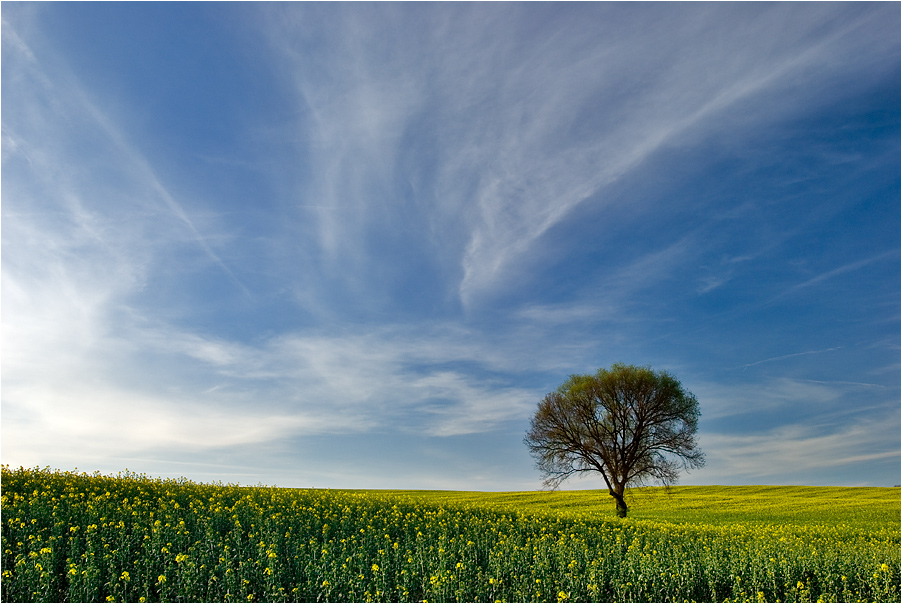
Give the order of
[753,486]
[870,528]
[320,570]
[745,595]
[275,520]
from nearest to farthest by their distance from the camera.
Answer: [320,570] < [745,595] < [275,520] < [870,528] < [753,486]

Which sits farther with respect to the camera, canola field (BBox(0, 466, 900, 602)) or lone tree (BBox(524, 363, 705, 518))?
lone tree (BBox(524, 363, 705, 518))

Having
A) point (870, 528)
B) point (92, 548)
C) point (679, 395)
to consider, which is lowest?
point (870, 528)

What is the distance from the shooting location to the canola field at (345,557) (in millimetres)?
9750

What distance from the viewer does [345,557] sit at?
1154 cm

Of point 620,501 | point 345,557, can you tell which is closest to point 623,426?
point 620,501

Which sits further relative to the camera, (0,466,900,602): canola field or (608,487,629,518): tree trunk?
(608,487,629,518): tree trunk

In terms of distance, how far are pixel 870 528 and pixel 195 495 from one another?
35.5m

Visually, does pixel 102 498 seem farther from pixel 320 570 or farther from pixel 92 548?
pixel 320 570

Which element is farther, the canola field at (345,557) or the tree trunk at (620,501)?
the tree trunk at (620,501)

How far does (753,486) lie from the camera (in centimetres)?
6594

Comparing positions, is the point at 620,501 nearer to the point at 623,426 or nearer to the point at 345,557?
the point at 623,426

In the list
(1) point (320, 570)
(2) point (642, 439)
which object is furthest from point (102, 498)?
(2) point (642, 439)

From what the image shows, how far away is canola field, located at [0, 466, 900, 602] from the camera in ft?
32.0

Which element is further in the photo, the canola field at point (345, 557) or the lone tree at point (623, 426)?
the lone tree at point (623, 426)
